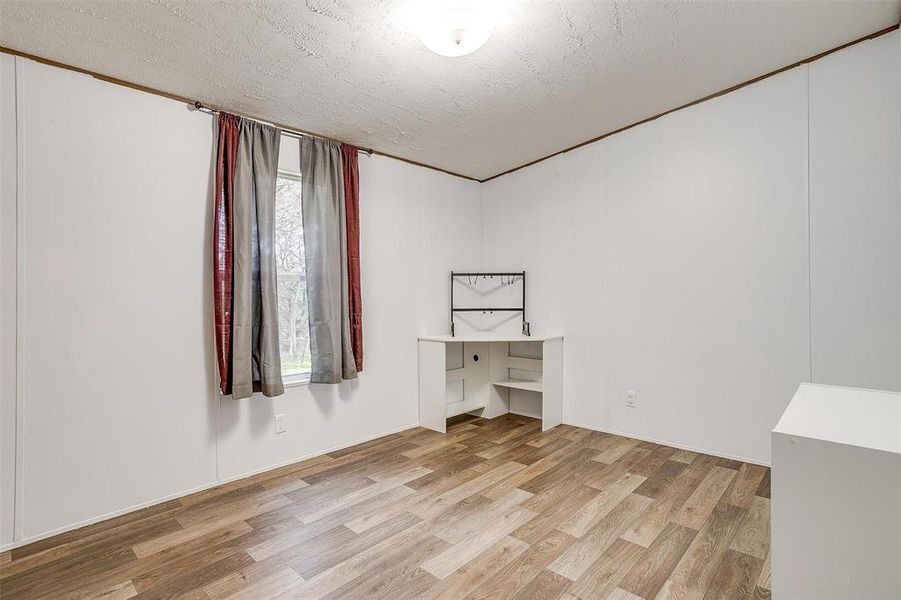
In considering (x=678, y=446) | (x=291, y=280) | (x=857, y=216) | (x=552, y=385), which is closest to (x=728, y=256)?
(x=857, y=216)

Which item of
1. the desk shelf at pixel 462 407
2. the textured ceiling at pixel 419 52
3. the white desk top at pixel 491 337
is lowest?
the desk shelf at pixel 462 407

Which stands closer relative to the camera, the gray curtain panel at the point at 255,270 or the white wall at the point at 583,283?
the white wall at the point at 583,283

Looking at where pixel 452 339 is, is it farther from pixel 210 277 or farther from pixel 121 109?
pixel 121 109

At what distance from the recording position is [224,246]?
2646 mm

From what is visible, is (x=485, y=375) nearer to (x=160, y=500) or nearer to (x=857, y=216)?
(x=160, y=500)

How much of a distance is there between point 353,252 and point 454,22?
188 cm

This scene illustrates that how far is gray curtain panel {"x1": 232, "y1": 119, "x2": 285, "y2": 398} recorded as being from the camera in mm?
2664

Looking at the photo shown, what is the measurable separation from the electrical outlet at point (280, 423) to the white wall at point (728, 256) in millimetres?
2366

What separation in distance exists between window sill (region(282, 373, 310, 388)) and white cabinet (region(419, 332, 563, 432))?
1076 millimetres

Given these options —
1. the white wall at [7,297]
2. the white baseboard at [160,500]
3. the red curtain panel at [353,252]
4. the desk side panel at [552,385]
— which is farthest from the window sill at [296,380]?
the desk side panel at [552,385]

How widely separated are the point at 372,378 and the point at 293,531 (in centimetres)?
151

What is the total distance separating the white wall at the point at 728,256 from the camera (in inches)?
92.5

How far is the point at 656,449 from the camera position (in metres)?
3.12

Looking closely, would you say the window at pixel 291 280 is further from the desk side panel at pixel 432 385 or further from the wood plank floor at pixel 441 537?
the desk side panel at pixel 432 385
